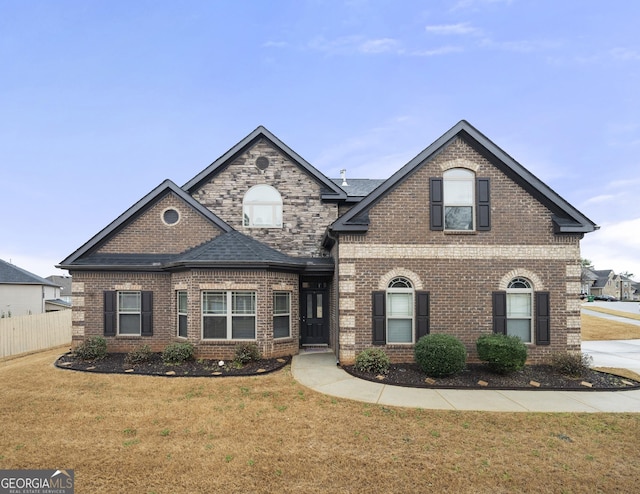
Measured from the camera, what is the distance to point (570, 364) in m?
10.2

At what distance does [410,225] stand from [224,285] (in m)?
6.29

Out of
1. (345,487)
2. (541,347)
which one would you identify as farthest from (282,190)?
(345,487)

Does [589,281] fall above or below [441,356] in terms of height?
below

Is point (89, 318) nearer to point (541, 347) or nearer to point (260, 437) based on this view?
point (260, 437)

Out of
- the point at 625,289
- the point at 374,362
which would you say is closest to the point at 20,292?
the point at 374,362

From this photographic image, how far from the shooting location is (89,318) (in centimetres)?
1308

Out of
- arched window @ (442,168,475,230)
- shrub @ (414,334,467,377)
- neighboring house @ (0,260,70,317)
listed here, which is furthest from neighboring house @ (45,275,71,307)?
arched window @ (442,168,475,230)

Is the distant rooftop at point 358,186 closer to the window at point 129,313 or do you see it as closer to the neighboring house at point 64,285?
the window at point 129,313

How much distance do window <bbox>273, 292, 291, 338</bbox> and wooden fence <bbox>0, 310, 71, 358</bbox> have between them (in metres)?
11.9

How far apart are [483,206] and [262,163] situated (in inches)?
339

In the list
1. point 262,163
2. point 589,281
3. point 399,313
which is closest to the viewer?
point 399,313

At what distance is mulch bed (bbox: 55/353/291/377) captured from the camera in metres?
10.2

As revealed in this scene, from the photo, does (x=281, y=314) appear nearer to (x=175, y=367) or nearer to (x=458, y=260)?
(x=175, y=367)

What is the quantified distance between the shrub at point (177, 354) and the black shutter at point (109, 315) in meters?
3.15
